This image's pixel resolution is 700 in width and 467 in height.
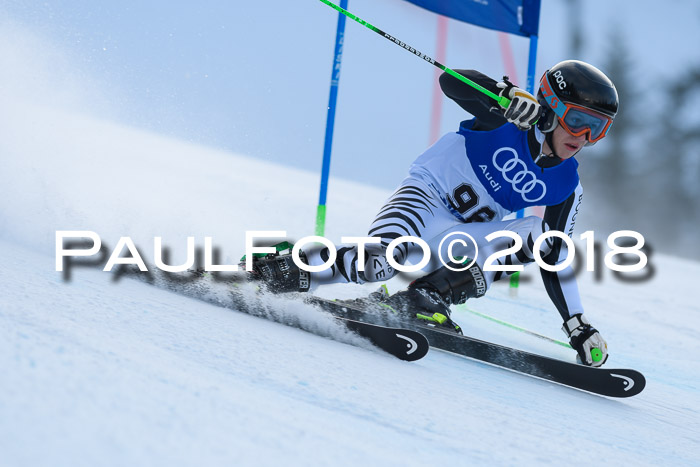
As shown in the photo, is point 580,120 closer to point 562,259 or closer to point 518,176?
point 518,176

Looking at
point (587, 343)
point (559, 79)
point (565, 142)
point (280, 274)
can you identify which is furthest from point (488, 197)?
point (280, 274)

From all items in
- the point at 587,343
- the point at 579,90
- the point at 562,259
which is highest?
the point at 579,90

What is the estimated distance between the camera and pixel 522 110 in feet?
7.70

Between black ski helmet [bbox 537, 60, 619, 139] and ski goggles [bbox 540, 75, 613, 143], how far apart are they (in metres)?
0.01

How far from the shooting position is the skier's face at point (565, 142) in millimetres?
2441

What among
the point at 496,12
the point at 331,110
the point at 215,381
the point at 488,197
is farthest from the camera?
the point at 496,12

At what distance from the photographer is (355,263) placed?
234 centimetres

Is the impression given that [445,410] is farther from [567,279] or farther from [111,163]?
[111,163]

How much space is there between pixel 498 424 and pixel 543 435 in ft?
0.33

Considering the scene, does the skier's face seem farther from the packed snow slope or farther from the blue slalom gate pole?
the blue slalom gate pole

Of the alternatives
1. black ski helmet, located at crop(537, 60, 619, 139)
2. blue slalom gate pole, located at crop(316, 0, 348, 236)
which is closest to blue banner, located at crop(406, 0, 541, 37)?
blue slalom gate pole, located at crop(316, 0, 348, 236)

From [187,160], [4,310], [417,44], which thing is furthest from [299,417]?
[417,44]

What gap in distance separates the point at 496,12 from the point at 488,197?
2148mm

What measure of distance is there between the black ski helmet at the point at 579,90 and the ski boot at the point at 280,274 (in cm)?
105
